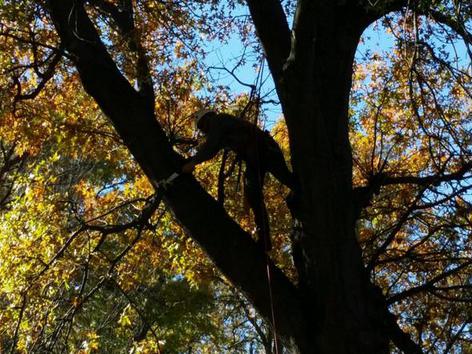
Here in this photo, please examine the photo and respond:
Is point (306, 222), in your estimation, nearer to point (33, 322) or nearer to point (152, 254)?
point (33, 322)

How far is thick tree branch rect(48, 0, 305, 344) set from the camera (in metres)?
3.76

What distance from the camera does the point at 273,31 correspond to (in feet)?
13.8

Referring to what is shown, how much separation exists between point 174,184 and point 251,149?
2.88 ft

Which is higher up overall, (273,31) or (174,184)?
(273,31)

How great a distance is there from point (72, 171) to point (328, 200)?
12965mm

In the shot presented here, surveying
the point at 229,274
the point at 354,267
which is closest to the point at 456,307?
the point at 354,267

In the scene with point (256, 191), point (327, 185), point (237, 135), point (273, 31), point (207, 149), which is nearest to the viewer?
point (327, 185)

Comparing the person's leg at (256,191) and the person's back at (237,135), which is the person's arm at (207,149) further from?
the person's leg at (256,191)

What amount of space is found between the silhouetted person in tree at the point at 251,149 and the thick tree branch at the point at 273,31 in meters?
0.58

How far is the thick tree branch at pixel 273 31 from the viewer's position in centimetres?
414

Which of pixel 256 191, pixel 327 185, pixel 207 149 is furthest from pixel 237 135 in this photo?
pixel 327 185

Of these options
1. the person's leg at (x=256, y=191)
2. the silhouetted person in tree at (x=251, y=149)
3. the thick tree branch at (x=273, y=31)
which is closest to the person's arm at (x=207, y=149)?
the silhouetted person in tree at (x=251, y=149)

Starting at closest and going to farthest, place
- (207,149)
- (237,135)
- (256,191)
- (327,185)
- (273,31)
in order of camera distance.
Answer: (327,185), (273,31), (207,149), (237,135), (256,191)

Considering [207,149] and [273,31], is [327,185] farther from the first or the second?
[273,31]
